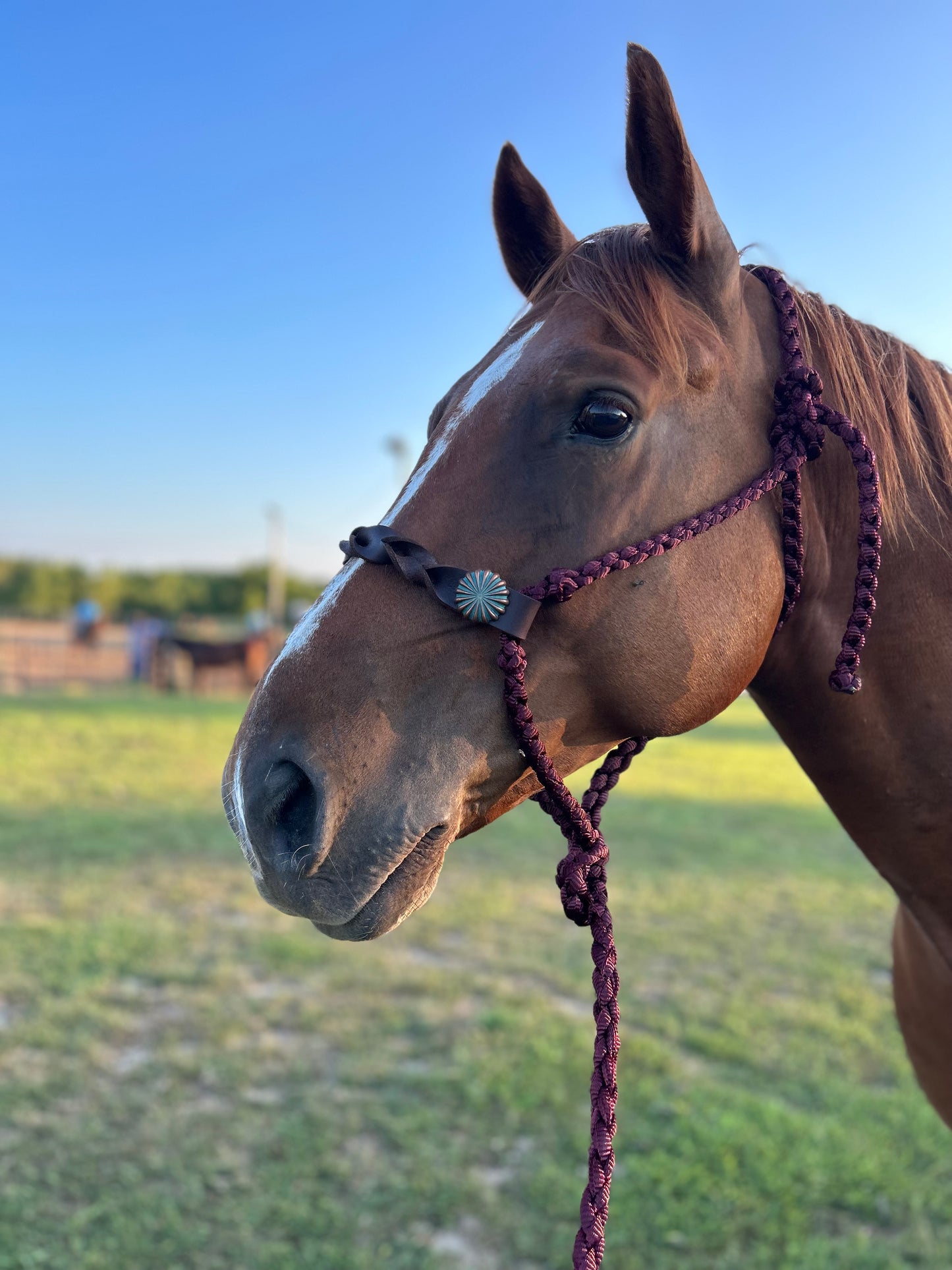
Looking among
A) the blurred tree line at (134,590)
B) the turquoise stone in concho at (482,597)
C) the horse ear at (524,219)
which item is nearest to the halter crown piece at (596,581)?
the turquoise stone in concho at (482,597)

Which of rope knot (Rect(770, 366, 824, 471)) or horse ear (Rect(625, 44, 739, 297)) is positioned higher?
horse ear (Rect(625, 44, 739, 297))

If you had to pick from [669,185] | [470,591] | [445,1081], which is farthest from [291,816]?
[445,1081]

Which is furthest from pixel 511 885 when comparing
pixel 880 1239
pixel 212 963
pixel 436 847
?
pixel 436 847

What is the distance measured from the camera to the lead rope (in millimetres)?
1344

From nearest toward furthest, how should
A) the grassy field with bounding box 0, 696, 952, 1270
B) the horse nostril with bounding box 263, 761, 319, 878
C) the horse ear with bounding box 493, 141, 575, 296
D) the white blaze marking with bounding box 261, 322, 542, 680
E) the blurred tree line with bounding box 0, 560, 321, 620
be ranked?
1. the horse nostril with bounding box 263, 761, 319, 878
2. the white blaze marking with bounding box 261, 322, 542, 680
3. the horse ear with bounding box 493, 141, 575, 296
4. the grassy field with bounding box 0, 696, 952, 1270
5. the blurred tree line with bounding box 0, 560, 321, 620

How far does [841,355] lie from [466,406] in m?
0.69

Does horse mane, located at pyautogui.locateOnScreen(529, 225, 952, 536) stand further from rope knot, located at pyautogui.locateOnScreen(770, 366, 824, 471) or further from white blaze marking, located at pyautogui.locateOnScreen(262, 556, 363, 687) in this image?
white blaze marking, located at pyautogui.locateOnScreen(262, 556, 363, 687)

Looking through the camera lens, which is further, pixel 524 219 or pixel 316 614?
pixel 524 219

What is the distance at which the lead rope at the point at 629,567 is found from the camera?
134 cm

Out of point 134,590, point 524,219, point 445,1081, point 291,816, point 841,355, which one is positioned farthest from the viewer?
point 134,590

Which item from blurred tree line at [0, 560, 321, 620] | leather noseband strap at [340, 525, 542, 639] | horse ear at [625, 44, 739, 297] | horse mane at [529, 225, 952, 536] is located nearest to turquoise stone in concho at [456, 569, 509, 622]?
leather noseband strap at [340, 525, 542, 639]

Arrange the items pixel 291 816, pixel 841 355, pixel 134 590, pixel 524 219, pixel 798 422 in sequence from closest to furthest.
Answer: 1. pixel 291 816
2. pixel 798 422
3. pixel 841 355
4. pixel 524 219
5. pixel 134 590

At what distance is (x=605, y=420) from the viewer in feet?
4.53

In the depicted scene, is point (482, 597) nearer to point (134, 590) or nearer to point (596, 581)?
point (596, 581)
